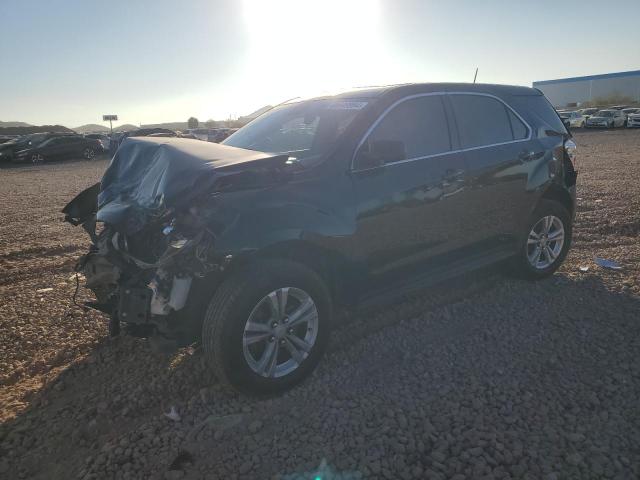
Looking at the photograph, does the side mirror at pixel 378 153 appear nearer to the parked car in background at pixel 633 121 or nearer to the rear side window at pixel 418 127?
the rear side window at pixel 418 127

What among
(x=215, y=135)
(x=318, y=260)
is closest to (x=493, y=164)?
(x=318, y=260)

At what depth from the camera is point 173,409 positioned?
301cm

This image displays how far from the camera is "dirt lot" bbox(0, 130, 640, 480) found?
2539mm

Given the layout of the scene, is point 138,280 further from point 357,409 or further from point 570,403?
point 570,403

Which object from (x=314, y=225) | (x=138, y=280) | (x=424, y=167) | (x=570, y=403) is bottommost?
(x=570, y=403)

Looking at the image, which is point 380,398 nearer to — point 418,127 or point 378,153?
point 378,153

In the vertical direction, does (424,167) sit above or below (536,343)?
above

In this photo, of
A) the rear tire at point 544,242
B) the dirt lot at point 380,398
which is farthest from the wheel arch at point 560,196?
the dirt lot at point 380,398

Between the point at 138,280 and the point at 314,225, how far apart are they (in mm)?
1159

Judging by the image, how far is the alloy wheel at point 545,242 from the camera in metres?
4.84

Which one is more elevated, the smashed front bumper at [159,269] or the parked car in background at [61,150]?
the parked car in background at [61,150]

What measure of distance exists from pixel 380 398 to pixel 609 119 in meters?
41.3

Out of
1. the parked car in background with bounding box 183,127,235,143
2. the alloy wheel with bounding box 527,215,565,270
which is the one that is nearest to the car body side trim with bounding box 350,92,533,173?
the alloy wheel with bounding box 527,215,565,270

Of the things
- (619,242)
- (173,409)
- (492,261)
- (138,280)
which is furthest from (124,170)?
(619,242)
